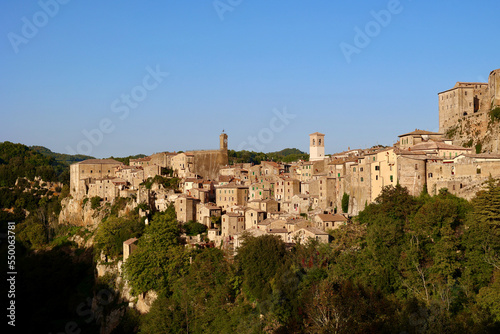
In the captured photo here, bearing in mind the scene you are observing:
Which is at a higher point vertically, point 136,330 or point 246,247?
point 246,247

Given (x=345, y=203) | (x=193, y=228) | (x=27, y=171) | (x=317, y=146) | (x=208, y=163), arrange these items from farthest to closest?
(x=27, y=171) → (x=208, y=163) → (x=317, y=146) → (x=193, y=228) → (x=345, y=203)

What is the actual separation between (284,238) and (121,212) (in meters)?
22.7

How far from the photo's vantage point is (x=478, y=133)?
4884cm

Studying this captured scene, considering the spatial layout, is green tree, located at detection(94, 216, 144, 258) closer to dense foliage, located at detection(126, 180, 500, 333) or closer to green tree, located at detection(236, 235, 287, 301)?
dense foliage, located at detection(126, 180, 500, 333)

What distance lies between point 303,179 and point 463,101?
18559mm

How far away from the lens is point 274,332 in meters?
31.9

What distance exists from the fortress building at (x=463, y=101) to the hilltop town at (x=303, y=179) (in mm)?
104

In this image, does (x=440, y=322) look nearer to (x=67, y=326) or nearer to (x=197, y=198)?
(x=197, y=198)

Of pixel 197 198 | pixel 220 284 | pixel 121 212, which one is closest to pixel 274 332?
pixel 220 284

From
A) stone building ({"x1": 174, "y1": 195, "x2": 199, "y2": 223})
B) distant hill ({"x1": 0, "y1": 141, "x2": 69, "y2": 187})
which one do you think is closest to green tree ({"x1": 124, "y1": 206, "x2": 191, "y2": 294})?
stone building ({"x1": 174, "y1": 195, "x2": 199, "y2": 223})

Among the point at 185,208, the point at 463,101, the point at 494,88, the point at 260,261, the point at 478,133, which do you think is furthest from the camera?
the point at 463,101

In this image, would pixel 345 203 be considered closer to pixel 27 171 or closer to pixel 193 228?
pixel 193 228

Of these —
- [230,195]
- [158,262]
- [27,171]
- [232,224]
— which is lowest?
[158,262]

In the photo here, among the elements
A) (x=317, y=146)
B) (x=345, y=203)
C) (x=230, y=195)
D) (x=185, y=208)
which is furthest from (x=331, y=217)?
(x=317, y=146)
